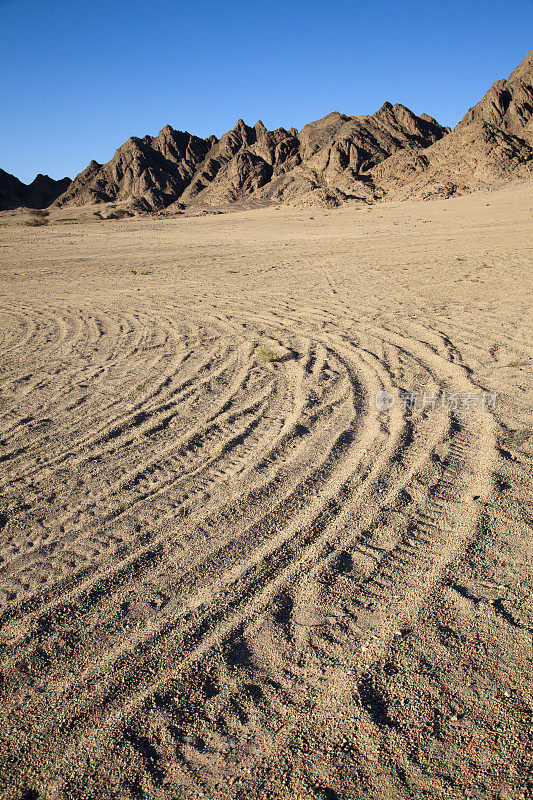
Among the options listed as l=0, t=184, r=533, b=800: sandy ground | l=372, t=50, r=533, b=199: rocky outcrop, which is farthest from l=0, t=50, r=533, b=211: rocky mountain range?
l=0, t=184, r=533, b=800: sandy ground

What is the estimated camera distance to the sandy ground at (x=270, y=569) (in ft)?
6.54

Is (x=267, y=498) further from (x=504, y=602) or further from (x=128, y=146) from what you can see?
(x=128, y=146)

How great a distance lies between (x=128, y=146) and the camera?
2879 inches

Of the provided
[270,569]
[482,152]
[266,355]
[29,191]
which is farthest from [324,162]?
[29,191]

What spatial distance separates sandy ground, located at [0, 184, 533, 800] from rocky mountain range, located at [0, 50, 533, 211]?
35.8 meters

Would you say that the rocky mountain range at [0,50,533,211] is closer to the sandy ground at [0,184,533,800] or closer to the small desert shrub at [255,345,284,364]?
the small desert shrub at [255,345,284,364]

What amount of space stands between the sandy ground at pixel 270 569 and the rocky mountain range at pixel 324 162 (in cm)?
3584

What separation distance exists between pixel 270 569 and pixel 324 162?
53.1 metres

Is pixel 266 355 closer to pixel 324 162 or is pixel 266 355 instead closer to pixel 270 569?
pixel 270 569

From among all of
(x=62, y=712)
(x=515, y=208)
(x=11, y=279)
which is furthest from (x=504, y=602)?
(x=515, y=208)

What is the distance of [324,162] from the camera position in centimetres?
5028

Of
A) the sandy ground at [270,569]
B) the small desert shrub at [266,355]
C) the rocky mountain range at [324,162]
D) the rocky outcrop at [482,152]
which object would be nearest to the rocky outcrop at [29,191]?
the rocky mountain range at [324,162]

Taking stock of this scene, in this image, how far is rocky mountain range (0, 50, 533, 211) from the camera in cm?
3884

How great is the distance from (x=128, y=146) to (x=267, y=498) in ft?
264
